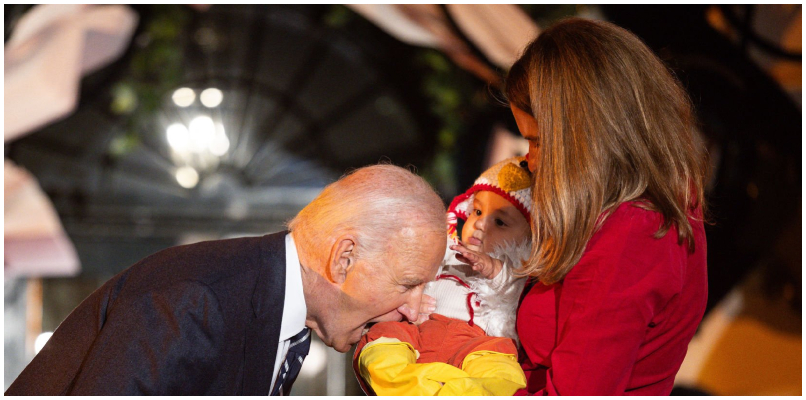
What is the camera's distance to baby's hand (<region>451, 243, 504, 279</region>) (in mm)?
1734

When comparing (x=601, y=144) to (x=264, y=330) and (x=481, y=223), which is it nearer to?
(x=481, y=223)

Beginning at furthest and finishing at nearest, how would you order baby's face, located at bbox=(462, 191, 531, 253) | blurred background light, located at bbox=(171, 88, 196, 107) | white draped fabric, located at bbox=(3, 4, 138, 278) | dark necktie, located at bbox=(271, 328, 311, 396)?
blurred background light, located at bbox=(171, 88, 196, 107), white draped fabric, located at bbox=(3, 4, 138, 278), baby's face, located at bbox=(462, 191, 531, 253), dark necktie, located at bbox=(271, 328, 311, 396)

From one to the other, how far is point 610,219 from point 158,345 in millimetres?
1008

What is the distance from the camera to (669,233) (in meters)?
1.43

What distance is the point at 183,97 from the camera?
489cm

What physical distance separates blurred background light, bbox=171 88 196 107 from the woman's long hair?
3866 mm

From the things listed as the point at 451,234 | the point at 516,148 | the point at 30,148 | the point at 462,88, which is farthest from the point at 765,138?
the point at 30,148

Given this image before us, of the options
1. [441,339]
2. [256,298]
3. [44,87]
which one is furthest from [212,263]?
[44,87]

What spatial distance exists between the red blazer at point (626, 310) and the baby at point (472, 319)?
0.15 meters

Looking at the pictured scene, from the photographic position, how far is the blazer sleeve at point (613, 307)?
1.36 metres

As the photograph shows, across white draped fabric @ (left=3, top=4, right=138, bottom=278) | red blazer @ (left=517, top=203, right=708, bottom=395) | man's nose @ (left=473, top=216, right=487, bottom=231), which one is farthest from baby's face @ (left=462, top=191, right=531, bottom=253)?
white draped fabric @ (left=3, top=4, right=138, bottom=278)

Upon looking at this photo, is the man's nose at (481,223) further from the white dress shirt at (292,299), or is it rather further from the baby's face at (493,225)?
the white dress shirt at (292,299)

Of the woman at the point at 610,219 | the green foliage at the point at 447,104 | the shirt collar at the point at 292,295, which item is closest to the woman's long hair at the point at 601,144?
the woman at the point at 610,219

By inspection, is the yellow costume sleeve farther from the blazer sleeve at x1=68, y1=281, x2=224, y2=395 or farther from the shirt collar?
the blazer sleeve at x1=68, y1=281, x2=224, y2=395
